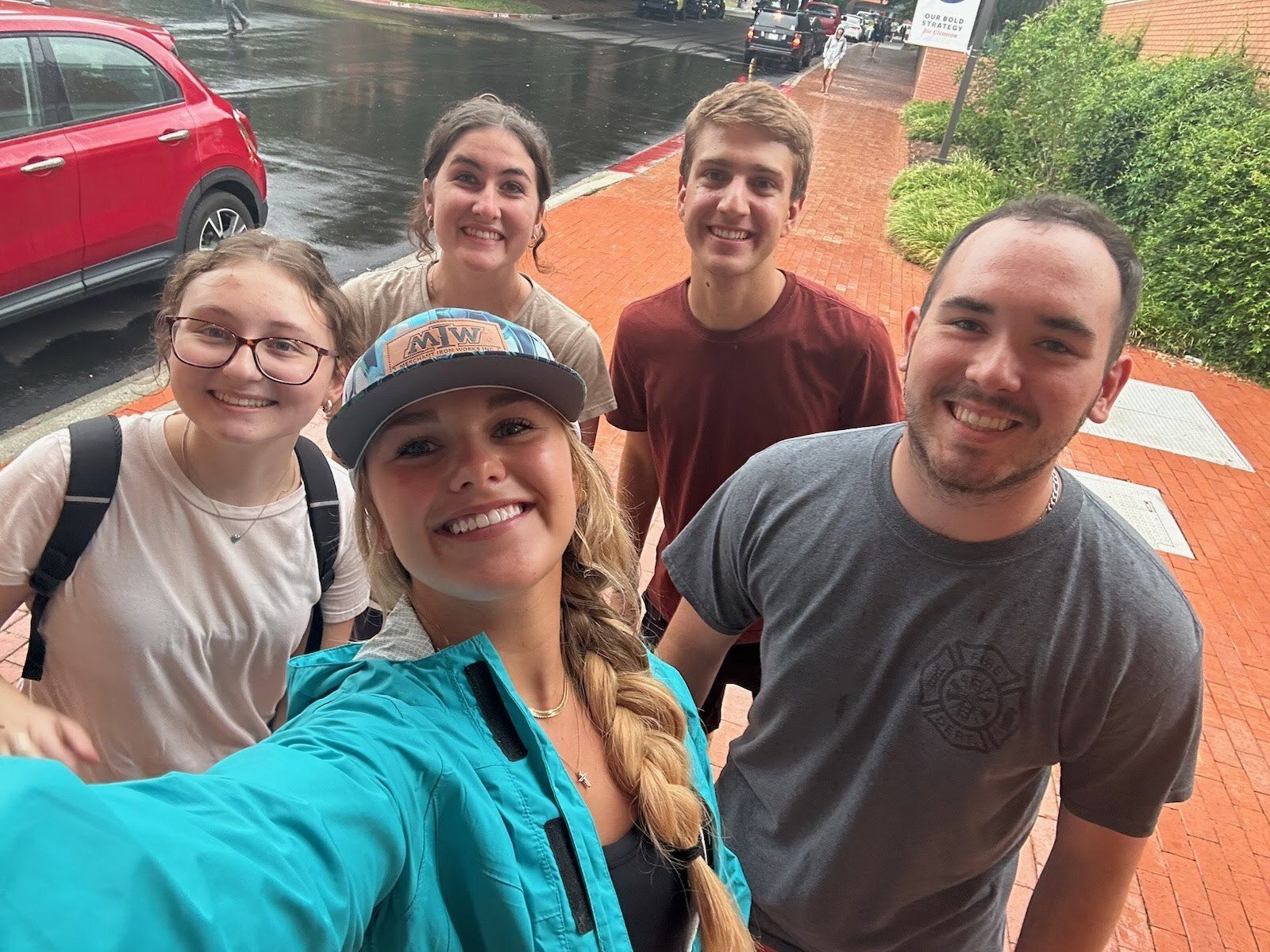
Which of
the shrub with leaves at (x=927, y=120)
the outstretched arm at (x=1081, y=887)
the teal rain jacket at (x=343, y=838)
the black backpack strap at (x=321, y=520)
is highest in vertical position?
the teal rain jacket at (x=343, y=838)

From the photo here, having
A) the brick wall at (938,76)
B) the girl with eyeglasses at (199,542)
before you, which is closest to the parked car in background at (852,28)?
the brick wall at (938,76)

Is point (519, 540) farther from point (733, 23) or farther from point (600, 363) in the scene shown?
point (733, 23)

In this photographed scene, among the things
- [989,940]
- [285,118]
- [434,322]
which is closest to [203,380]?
[434,322]

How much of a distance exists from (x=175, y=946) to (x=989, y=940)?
1630 mm

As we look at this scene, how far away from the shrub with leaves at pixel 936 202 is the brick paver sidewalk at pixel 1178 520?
0.90ft

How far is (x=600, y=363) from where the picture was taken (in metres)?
2.78

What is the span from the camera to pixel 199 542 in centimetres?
181

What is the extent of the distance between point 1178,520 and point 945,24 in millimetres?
11009

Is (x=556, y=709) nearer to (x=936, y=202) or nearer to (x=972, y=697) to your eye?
(x=972, y=697)

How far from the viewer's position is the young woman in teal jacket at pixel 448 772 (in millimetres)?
760

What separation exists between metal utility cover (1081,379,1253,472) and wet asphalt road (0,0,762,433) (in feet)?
21.0

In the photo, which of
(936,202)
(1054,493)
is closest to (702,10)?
(936,202)

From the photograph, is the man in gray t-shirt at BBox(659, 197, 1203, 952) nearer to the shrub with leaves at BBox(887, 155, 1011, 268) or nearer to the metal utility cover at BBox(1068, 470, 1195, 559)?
the metal utility cover at BBox(1068, 470, 1195, 559)

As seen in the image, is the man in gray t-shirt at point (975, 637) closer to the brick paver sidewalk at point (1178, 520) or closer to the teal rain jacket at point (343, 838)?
the teal rain jacket at point (343, 838)
